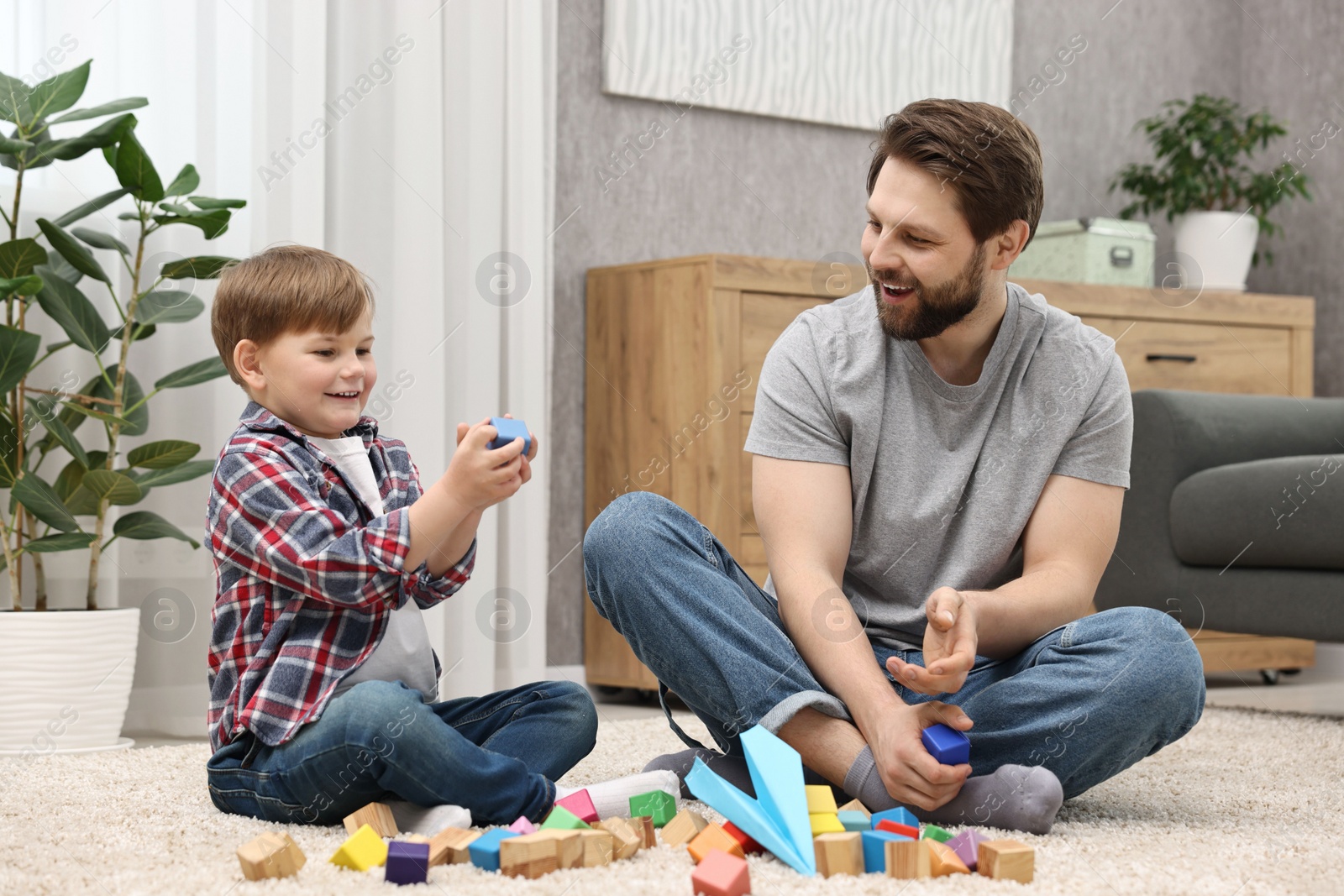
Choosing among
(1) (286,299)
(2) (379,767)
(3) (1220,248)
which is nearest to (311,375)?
(1) (286,299)

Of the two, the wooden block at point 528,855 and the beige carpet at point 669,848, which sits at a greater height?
the wooden block at point 528,855

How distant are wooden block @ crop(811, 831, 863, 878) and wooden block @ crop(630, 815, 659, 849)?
155 millimetres

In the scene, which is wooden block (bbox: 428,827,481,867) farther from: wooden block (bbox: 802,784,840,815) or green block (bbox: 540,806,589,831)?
wooden block (bbox: 802,784,840,815)

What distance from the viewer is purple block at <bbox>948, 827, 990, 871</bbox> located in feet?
3.49

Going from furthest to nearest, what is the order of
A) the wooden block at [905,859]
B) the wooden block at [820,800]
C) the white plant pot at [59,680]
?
the white plant pot at [59,680]
the wooden block at [820,800]
the wooden block at [905,859]

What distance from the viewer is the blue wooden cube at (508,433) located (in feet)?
3.89

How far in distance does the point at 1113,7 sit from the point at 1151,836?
278cm

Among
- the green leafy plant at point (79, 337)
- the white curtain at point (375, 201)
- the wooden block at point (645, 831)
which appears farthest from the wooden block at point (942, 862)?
the white curtain at point (375, 201)

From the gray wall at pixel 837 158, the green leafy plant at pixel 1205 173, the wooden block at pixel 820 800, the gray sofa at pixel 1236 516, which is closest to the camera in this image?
the wooden block at pixel 820 800

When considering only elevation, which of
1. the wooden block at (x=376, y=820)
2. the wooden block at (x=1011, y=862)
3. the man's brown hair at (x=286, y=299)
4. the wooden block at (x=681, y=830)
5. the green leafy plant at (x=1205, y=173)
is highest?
the green leafy plant at (x=1205, y=173)

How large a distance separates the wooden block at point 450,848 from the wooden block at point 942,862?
360 millimetres

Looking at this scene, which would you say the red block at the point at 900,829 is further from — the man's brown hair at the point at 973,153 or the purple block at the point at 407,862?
the man's brown hair at the point at 973,153

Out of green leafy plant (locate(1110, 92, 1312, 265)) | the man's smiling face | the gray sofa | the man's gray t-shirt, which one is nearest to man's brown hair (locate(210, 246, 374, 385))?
the man's gray t-shirt

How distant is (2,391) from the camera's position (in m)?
1.85
